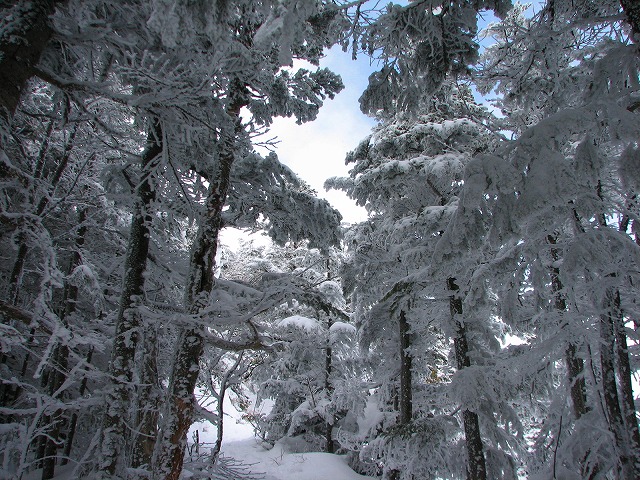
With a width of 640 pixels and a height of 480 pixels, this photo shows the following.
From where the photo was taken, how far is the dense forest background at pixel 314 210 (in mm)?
3273

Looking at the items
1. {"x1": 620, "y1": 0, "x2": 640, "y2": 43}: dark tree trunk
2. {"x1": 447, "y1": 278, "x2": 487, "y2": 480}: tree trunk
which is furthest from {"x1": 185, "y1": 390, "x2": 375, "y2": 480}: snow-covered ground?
{"x1": 620, "y1": 0, "x2": 640, "y2": 43}: dark tree trunk

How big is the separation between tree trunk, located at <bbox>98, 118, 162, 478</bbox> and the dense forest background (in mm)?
28

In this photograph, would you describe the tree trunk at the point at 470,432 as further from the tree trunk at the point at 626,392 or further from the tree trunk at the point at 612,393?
the tree trunk at the point at 626,392

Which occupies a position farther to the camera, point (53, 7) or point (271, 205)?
point (271, 205)

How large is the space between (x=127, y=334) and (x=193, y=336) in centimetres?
102

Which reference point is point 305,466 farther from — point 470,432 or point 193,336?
point 193,336

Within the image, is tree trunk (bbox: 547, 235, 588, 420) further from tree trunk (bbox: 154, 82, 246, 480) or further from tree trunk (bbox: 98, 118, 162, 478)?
tree trunk (bbox: 98, 118, 162, 478)

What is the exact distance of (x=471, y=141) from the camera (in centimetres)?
997

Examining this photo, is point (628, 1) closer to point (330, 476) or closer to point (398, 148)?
point (398, 148)

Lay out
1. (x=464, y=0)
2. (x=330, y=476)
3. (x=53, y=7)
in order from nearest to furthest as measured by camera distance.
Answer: (x=53, y=7)
(x=464, y=0)
(x=330, y=476)

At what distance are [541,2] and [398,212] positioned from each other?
19.8 feet

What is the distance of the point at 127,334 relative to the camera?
509cm

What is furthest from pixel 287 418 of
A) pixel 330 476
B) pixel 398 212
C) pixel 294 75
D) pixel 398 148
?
pixel 294 75

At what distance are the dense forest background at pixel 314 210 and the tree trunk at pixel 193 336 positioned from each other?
0.03 m
